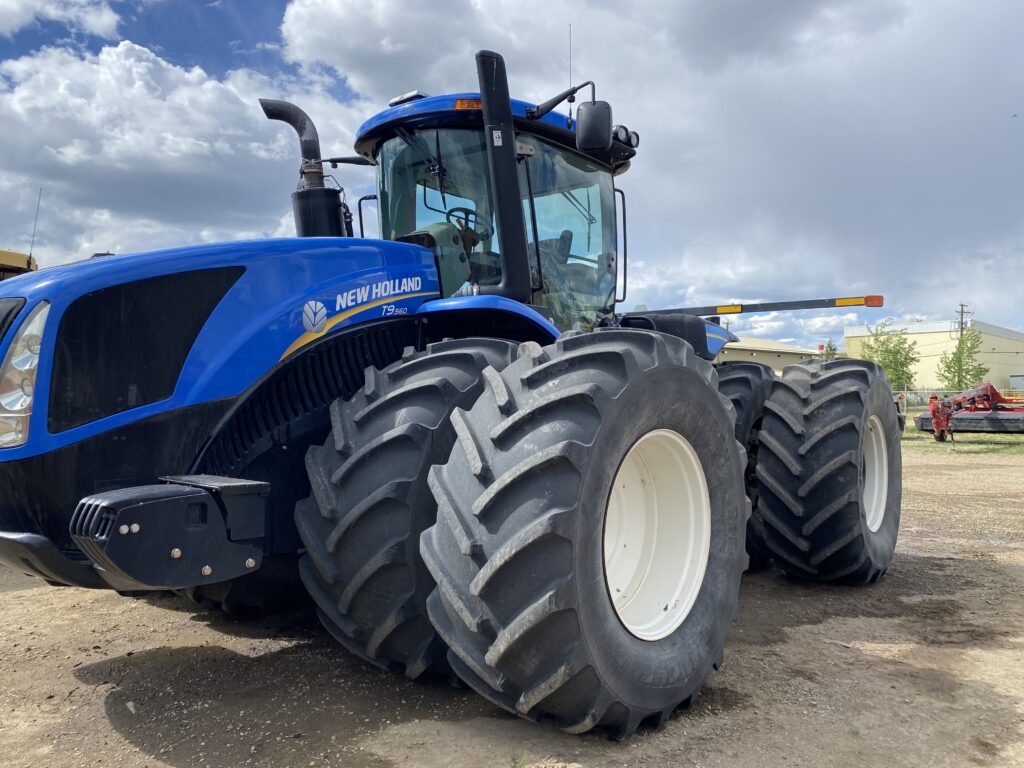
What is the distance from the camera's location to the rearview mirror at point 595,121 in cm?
344

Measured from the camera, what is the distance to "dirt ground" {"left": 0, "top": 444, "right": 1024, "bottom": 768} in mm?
2602

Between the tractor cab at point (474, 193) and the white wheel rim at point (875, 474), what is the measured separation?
2304mm

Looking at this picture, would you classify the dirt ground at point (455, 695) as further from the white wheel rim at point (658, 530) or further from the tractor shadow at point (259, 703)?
the white wheel rim at point (658, 530)

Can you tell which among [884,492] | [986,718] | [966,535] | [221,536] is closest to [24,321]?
[221,536]

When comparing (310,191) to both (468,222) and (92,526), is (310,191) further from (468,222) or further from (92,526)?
(92,526)

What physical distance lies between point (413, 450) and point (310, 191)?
7.40 feet

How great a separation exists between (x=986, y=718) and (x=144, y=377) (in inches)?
128

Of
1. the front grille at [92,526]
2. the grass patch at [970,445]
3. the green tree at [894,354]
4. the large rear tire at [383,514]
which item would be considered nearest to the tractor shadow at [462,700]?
the large rear tire at [383,514]

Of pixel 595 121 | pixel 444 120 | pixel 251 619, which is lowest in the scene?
pixel 251 619

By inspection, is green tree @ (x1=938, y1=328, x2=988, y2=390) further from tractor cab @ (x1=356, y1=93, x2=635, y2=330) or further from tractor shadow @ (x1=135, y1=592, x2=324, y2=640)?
tractor shadow @ (x1=135, y1=592, x2=324, y2=640)

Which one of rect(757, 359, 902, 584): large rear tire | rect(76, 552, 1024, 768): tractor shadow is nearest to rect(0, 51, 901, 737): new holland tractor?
rect(76, 552, 1024, 768): tractor shadow

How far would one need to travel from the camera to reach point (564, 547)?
2.38m

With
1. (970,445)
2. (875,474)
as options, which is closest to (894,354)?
(970,445)

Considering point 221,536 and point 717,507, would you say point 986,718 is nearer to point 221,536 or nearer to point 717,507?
point 717,507
